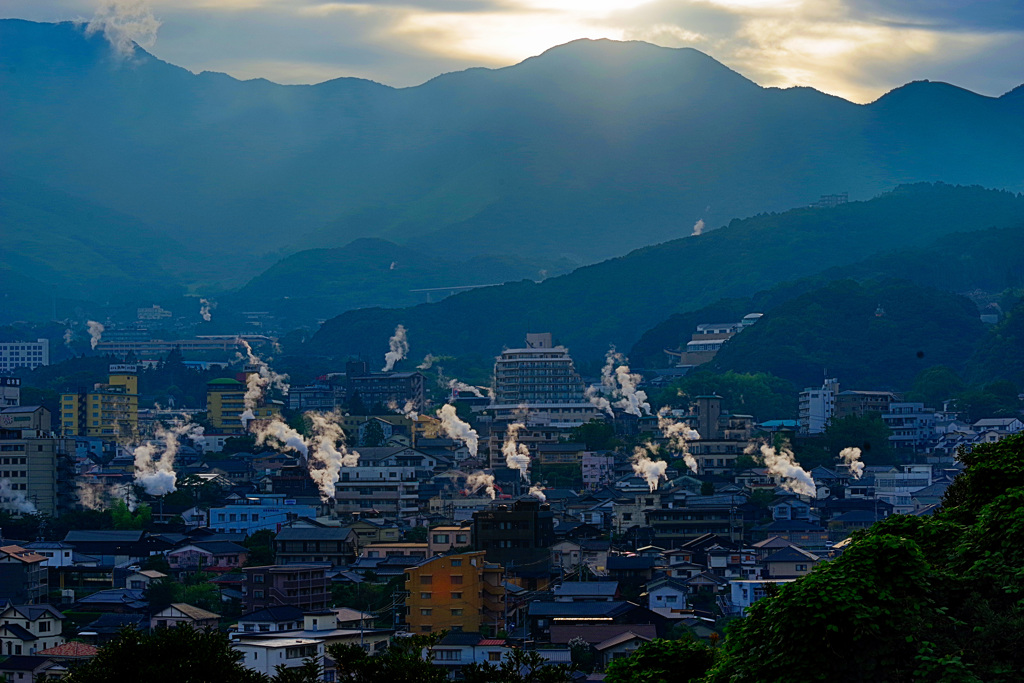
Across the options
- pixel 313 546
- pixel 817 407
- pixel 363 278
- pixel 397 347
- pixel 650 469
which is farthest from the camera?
pixel 363 278

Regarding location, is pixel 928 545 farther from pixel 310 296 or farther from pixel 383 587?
pixel 310 296

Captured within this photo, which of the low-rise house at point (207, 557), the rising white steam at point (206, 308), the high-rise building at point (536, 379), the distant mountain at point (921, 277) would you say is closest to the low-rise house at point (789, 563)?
the low-rise house at point (207, 557)

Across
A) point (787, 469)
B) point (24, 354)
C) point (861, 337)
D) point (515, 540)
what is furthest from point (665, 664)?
point (24, 354)

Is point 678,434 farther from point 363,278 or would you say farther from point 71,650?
point 363,278

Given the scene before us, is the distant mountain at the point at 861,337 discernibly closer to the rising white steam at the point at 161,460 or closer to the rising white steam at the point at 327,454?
the rising white steam at the point at 327,454

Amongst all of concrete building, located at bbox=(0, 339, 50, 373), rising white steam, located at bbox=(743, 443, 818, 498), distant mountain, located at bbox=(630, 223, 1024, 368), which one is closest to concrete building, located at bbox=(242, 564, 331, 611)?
rising white steam, located at bbox=(743, 443, 818, 498)
